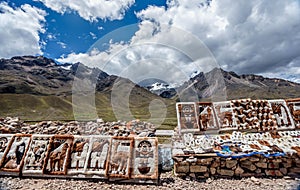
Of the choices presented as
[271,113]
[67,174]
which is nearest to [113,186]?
[67,174]

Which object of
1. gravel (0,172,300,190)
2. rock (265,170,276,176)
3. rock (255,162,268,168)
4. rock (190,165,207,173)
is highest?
rock (255,162,268,168)

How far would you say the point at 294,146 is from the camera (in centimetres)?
734

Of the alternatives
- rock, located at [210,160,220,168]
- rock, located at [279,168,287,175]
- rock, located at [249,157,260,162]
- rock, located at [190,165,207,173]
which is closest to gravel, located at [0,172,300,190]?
rock, located at [279,168,287,175]

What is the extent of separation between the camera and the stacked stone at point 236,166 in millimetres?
6938

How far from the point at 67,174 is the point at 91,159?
2.72ft

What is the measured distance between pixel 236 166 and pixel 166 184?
2390mm

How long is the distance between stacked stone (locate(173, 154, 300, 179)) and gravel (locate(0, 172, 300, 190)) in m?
0.23

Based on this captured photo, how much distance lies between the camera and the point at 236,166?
275 inches

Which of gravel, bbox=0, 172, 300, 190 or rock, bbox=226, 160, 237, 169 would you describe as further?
rock, bbox=226, 160, 237, 169

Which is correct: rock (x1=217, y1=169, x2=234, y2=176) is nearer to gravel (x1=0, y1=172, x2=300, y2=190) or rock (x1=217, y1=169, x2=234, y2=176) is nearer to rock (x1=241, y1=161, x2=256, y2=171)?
gravel (x1=0, y1=172, x2=300, y2=190)

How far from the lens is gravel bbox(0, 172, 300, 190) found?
20.5ft

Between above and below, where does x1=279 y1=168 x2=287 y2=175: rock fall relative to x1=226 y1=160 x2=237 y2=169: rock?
below

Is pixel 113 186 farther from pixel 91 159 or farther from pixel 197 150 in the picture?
pixel 197 150

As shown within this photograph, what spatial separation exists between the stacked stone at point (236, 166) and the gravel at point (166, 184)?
0.77 ft
